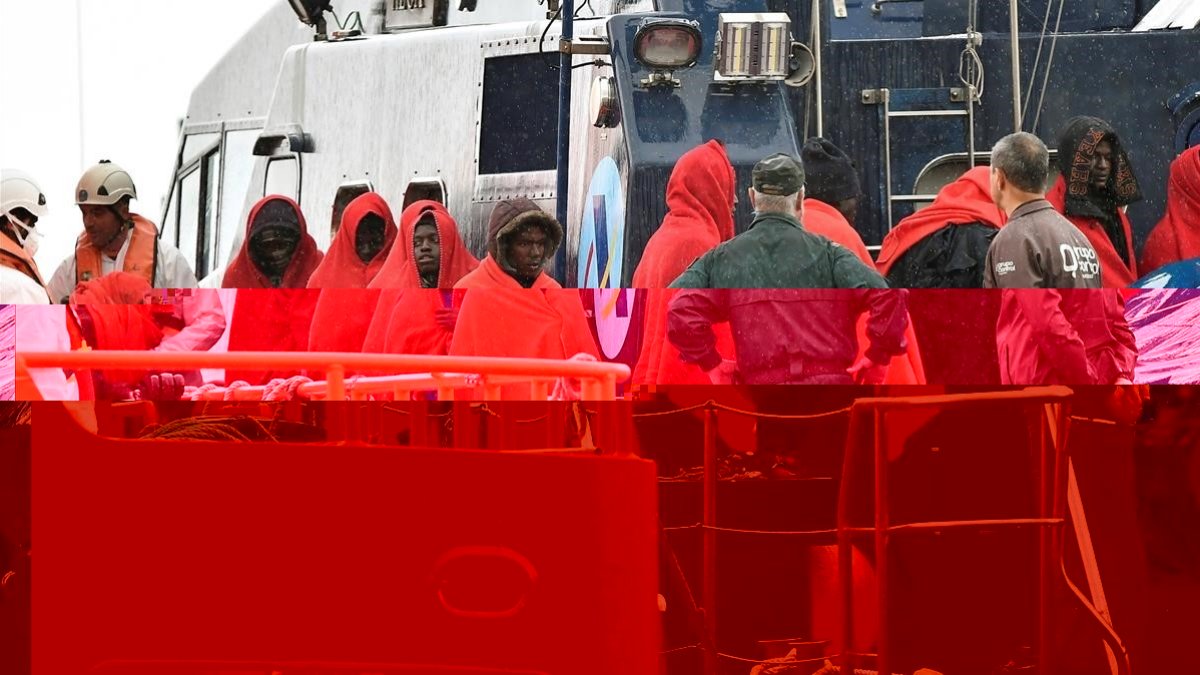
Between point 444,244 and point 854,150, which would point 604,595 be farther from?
point 854,150

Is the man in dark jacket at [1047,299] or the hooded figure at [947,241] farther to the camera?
the hooded figure at [947,241]

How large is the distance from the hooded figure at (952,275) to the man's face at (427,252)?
0.81 meters

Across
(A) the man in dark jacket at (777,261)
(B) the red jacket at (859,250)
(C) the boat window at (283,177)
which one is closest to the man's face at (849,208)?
(B) the red jacket at (859,250)

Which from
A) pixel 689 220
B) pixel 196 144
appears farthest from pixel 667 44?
pixel 196 144

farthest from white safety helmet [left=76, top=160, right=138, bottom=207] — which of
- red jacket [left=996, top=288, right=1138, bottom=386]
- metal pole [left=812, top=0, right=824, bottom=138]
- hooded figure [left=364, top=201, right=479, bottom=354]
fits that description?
red jacket [left=996, top=288, right=1138, bottom=386]

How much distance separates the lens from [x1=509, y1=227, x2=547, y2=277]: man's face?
2828 millimetres

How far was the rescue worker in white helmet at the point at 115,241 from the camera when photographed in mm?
A: 2963

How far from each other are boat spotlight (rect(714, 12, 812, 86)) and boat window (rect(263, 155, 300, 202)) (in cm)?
104

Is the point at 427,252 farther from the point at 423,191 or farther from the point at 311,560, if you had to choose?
the point at 311,560

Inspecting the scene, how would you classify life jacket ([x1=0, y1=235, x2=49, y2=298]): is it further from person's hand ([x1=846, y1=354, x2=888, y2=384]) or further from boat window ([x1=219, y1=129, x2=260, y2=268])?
person's hand ([x1=846, y1=354, x2=888, y2=384])

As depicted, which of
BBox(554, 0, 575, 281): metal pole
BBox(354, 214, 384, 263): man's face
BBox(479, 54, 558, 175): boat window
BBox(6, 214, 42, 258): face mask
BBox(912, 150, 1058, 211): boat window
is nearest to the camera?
BBox(6, 214, 42, 258): face mask

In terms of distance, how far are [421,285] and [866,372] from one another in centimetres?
96

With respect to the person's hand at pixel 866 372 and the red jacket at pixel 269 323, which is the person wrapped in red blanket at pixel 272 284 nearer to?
the red jacket at pixel 269 323

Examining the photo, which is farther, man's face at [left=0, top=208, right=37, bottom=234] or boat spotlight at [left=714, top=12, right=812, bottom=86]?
boat spotlight at [left=714, top=12, right=812, bottom=86]
